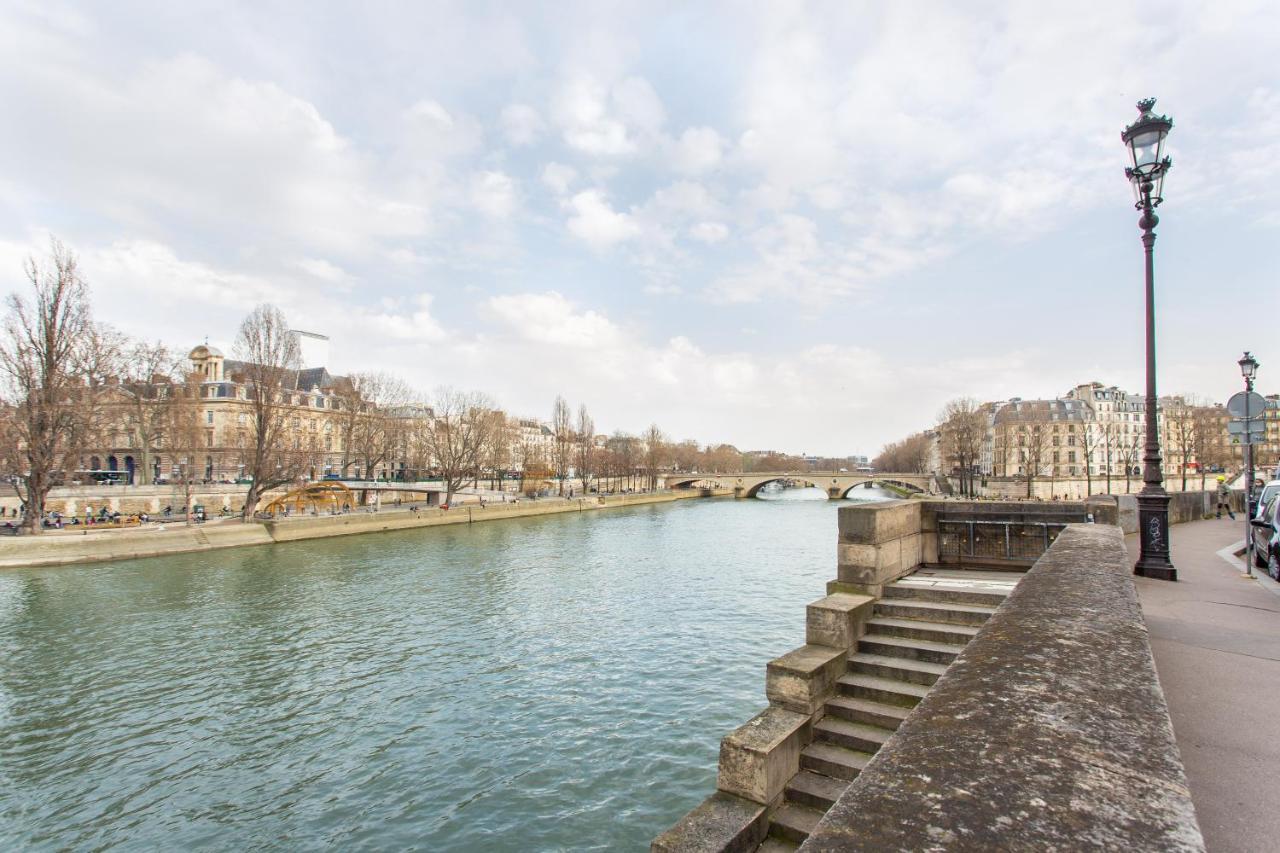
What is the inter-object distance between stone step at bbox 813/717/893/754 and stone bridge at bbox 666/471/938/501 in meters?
81.0

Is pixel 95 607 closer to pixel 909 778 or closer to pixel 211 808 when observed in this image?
pixel 211 808

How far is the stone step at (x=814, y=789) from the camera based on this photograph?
628 centimetres

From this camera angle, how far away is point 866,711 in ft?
23.4

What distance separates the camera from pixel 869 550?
8.65 m

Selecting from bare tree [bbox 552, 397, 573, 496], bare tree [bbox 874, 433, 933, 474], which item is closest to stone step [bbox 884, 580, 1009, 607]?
bare tree [bbox 552, 397, 573, 496]

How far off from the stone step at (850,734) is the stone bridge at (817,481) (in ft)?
266

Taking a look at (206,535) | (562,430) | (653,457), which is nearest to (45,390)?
(206,535)

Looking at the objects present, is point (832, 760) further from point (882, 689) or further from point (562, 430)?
point (562, 430)

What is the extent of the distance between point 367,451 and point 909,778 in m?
68.9

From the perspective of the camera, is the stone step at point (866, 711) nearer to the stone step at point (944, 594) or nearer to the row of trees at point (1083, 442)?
the stone step at point (944, 594)

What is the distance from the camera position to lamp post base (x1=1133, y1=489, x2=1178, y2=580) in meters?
9.55

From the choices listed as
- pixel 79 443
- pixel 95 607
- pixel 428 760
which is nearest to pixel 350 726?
pixel 428 760

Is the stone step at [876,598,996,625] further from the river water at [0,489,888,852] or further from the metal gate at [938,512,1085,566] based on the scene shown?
the river water at [0,489,888,852]

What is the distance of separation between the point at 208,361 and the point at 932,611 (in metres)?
85.6
